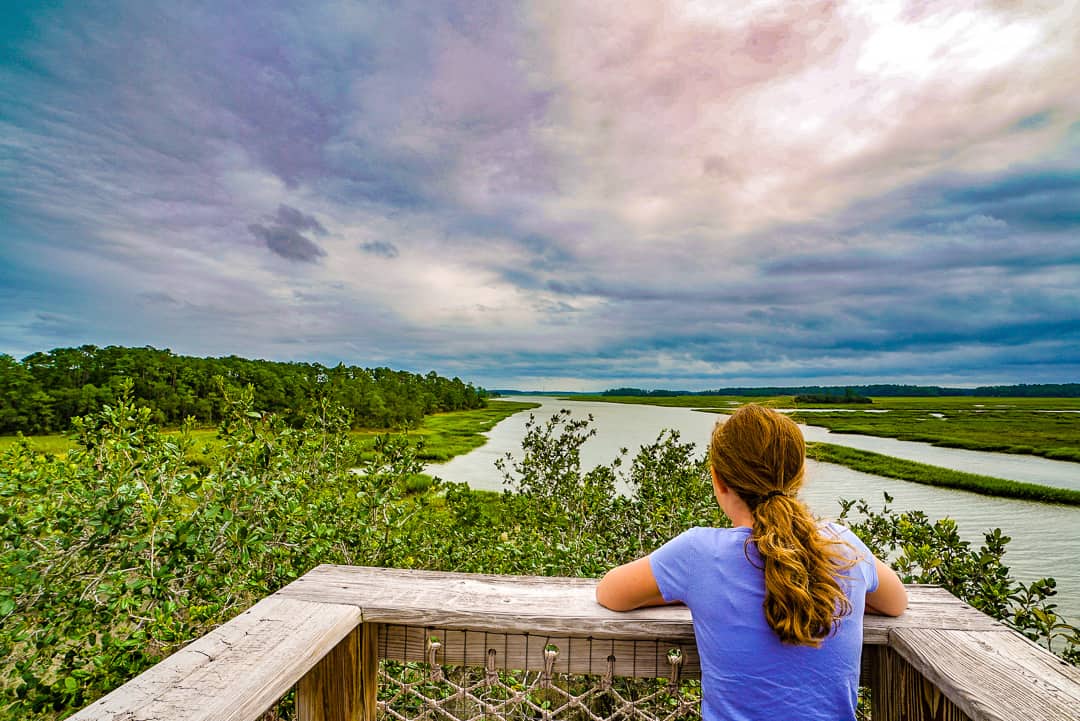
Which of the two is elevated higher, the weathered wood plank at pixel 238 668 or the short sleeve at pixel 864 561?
the short sleeve at pixel 864 561

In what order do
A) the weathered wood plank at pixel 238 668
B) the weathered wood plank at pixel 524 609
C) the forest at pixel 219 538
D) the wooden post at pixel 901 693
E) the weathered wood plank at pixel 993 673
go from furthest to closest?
the forest at pixel 219 538, the weathered wood plank at pixel 524 609, the wooden post at pixel 901 693, the weathered wood plank at pixel 993 673, the weathered wood plank at pixel 238 668

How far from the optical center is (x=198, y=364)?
20.8 m

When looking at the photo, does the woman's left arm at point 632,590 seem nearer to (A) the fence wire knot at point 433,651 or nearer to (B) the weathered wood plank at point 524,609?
(B) the weathered wood plank at point 524,609

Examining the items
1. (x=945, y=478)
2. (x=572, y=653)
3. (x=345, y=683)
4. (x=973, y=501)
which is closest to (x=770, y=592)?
(x=572, y=653)

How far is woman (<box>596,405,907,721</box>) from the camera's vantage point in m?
1.22

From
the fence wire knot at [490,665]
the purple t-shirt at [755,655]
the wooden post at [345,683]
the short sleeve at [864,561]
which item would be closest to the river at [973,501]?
the short sleeve at [864,561]

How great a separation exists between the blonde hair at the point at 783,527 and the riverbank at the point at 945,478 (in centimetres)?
1636

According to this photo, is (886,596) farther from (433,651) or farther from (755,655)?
(433,651)

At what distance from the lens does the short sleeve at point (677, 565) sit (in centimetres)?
134

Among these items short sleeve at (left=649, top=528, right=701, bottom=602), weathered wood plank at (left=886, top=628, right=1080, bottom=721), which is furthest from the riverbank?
short sleeve at (left=649, top=528, right=701, bottom=602)

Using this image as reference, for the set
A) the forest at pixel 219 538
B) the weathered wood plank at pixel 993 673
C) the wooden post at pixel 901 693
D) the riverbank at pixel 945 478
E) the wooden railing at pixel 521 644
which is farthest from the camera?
the riverbank at pixel 945 478

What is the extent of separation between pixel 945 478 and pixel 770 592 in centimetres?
2299

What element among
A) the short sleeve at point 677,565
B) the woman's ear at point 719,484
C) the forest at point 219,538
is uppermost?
the woman's ear at point 719,484

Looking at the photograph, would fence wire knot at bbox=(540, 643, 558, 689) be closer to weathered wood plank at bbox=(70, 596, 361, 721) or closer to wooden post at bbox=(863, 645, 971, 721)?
weathered wood plank at bbox=(70, 596, 361, 721)
